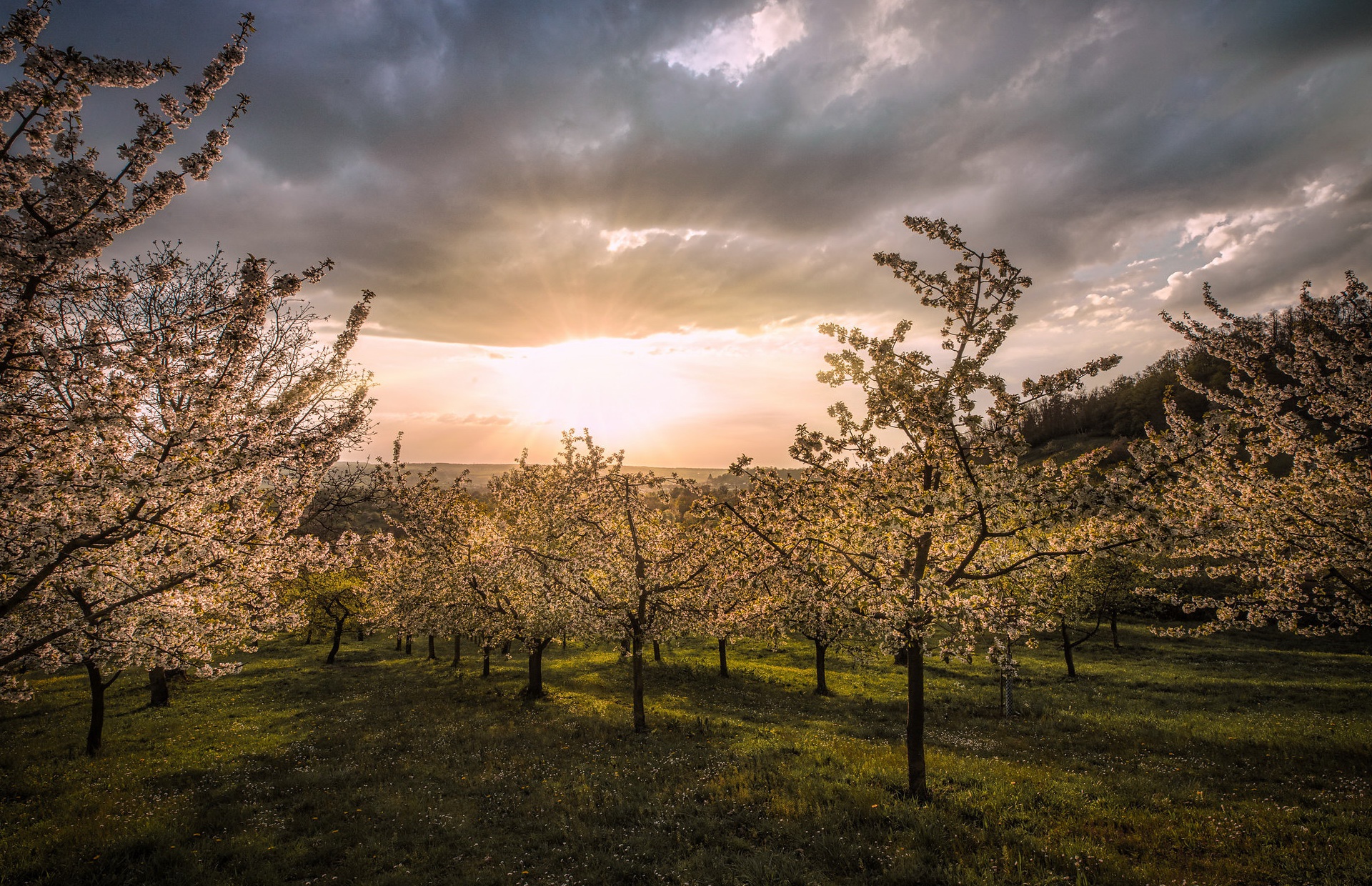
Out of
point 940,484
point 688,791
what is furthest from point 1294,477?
point 688,791

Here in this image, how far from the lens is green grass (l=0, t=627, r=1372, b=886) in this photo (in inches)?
373

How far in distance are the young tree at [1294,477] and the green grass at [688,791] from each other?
4736 mm

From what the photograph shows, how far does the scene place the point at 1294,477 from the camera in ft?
47.0

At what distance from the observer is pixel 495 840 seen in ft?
35.9

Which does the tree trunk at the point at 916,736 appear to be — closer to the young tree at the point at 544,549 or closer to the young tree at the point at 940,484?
the young tree at the point at 940,484

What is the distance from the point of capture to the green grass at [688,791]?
948 cm

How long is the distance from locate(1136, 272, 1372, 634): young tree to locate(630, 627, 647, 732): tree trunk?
17.3 m

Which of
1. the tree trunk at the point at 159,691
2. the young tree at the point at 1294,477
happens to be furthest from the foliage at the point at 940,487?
the tree trunk at the point at 159,691

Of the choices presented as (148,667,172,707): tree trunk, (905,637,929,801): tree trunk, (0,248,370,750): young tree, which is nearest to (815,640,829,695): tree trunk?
(905,637,929,801): tree trunk

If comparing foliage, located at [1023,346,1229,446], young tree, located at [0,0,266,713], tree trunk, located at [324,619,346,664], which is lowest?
tree trunk, located at [324,619,346,664]

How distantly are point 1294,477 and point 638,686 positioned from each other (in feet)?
71.3

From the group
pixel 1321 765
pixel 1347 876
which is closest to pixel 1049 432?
pixel 1321 765

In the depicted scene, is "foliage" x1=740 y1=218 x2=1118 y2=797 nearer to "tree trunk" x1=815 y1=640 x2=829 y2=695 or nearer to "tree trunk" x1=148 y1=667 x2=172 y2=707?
"tree trunk" x1=815 y1=640 x2=829 y2=695

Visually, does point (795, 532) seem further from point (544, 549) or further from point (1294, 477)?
point (544, 549)
